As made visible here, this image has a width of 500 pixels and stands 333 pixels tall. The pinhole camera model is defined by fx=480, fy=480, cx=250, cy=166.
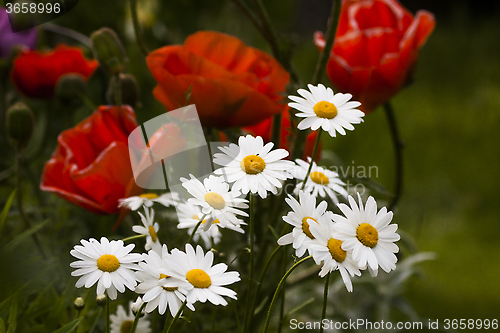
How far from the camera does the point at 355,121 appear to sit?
201 millimetres

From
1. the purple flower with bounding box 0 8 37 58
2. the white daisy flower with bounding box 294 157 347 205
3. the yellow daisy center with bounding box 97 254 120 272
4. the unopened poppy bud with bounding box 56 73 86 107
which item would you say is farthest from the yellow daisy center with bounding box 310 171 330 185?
the purple flower with bounding box 0 8 37 58

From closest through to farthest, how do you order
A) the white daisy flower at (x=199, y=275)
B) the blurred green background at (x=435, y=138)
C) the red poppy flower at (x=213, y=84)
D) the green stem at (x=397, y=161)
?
1. the white daisy flower at (x=199, y=275)
2. the red poppy flower at (x=213, y=84)
3. the green stem at (x=397, y=161)
4. the blurred green background at (x=435, y=138)

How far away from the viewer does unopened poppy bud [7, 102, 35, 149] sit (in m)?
0.31

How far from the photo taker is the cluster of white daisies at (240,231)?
174 mm

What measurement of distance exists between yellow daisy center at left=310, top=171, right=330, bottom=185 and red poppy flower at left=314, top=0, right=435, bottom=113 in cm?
13

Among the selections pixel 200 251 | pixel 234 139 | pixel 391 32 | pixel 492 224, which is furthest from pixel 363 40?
pixel 492 224

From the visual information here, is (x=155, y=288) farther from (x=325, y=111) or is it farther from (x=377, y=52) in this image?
(x=377, y=52)

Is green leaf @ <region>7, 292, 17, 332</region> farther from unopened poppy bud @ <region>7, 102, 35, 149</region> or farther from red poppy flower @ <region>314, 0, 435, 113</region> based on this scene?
red poppy flower @ <region>314, 0, 435, 113</region>

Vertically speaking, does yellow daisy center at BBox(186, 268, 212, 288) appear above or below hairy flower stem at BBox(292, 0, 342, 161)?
below

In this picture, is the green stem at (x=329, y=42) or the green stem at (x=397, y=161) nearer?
the green stem at (x=329, y=42)

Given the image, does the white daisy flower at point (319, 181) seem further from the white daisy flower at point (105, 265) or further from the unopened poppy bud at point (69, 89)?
the unopened poppy bud at point (69, 89)

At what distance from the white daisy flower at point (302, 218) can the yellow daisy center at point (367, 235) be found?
1 cm

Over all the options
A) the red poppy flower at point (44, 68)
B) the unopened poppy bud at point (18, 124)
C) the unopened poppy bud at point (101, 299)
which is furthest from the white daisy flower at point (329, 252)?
the red poppy flower at point (44, 68)

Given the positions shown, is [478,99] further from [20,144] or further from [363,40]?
[20,144]
